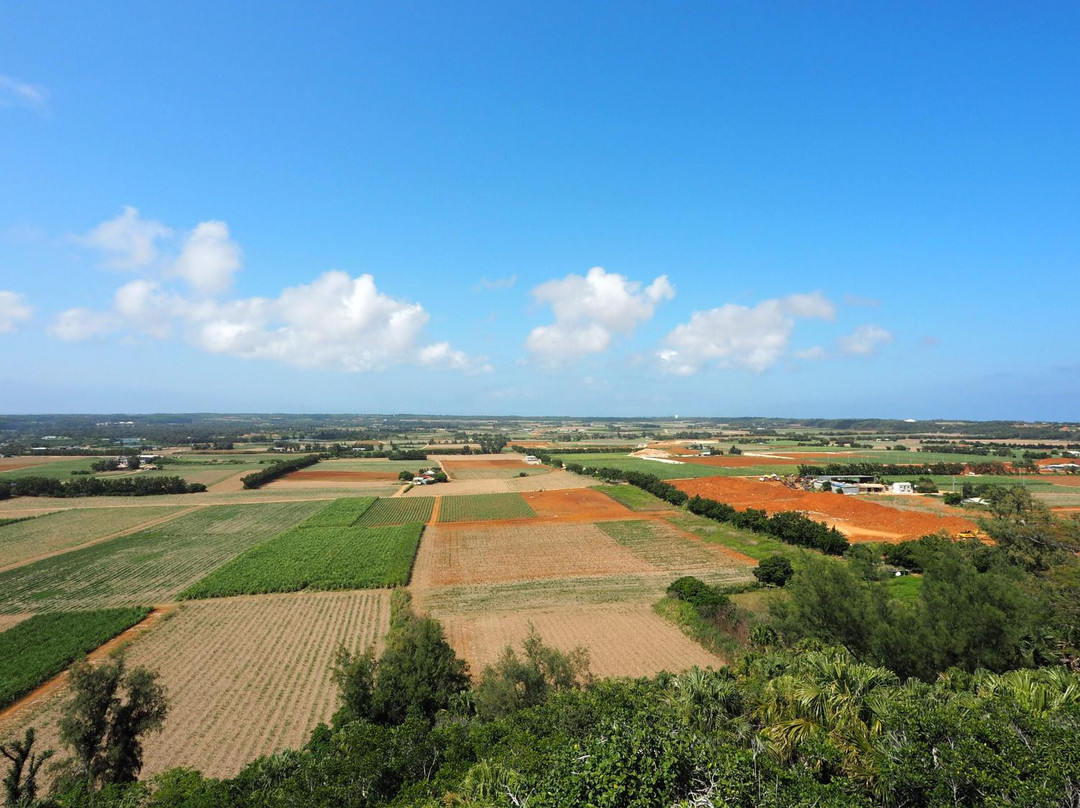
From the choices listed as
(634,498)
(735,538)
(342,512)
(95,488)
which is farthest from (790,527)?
(95,488)

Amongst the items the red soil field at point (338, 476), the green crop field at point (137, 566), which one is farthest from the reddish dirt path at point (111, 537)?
the red soil field at point (338, 476)

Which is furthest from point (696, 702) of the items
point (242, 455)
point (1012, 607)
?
point (242, 455)

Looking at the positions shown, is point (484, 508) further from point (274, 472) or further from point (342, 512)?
point (274, 472)

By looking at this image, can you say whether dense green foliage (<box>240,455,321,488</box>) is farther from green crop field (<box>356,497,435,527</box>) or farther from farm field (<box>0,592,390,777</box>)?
farm field (<box>0,592,390,777</box>)

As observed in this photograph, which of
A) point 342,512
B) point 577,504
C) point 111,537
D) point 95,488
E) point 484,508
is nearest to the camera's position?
point 111,537

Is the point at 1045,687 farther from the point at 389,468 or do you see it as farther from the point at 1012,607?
the point at 389,468

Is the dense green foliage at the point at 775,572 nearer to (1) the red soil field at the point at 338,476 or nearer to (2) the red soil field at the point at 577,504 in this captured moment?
(2) the red soil field at the point at 577,504

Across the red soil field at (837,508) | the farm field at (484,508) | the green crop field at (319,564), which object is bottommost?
the farm field at (484,508)
